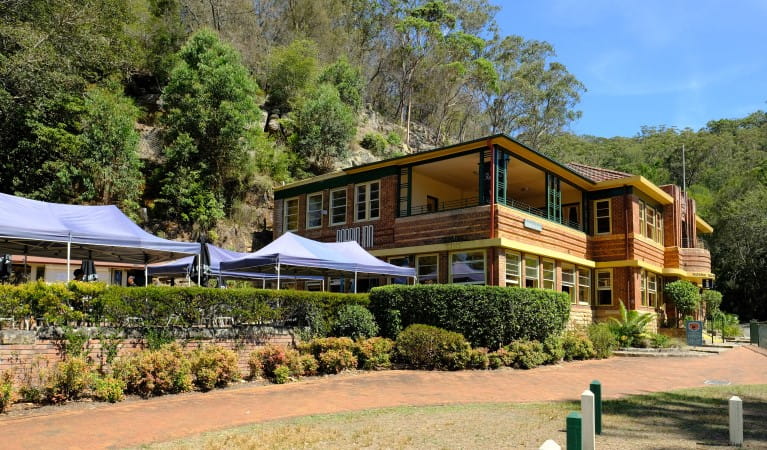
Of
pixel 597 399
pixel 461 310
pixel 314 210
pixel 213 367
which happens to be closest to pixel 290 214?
pixel 314 210

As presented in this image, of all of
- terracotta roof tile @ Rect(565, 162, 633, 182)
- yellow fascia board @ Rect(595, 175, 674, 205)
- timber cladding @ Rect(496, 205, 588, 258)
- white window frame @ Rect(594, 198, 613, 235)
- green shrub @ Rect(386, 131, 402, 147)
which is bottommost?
timber cladding @ Rect(496, 205, 588, 258)

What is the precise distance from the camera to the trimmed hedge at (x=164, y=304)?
998 cm

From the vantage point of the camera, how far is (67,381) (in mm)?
9477

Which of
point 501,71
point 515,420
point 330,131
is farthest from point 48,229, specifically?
point 501,71

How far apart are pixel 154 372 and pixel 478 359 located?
24.6 ft

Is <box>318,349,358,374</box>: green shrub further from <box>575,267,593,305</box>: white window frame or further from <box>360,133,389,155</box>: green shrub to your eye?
<box>360,133,389,155</box>: green shrub

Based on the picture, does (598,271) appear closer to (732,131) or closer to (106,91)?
(106,91)

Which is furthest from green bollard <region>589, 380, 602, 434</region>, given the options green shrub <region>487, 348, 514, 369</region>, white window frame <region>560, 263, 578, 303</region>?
white window frame <region>560, 263, 578, 303</region>

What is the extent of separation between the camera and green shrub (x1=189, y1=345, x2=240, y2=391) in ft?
36.1

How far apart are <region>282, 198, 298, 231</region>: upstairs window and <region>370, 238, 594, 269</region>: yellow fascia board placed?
5767 mm

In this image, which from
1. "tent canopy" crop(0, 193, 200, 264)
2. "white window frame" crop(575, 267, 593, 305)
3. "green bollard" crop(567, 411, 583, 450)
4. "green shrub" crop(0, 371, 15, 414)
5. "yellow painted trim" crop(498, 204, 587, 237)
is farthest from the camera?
"white window frame" crop(575, 267, 593, 305)

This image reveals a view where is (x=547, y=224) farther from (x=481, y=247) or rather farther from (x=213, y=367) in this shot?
(x=213, y=367)

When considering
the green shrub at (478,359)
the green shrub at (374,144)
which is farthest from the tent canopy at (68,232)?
the green shrub at (374,144)

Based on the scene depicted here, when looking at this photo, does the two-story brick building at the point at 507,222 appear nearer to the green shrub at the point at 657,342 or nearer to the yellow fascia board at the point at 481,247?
the yellow fascia board at the point at 481,247
